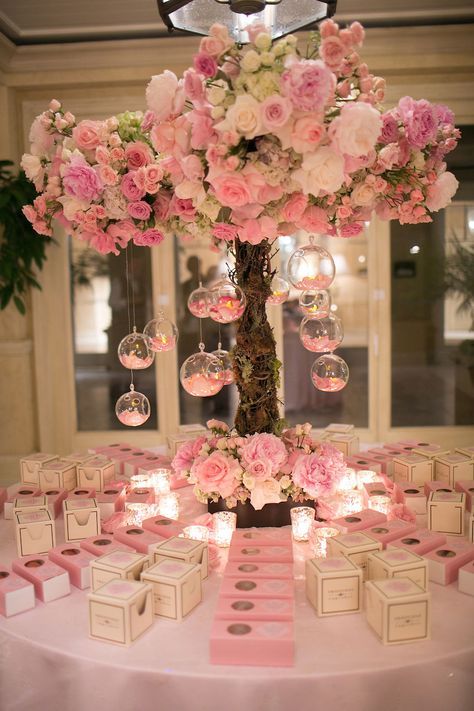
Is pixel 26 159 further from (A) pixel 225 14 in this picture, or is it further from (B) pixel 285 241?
(B) pixel 285 241

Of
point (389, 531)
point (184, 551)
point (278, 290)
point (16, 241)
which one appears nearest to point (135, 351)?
point (278, 290)

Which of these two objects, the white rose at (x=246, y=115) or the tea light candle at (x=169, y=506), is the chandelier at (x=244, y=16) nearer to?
the white rose at (x=246, y=115)

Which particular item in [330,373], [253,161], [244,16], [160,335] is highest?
[244,16]

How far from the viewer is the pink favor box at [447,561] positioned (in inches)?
66.7

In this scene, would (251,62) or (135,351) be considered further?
(135,351)

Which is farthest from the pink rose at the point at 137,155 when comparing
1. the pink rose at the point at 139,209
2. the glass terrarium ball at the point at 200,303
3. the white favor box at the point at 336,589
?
the white favor box at the point at 336,589

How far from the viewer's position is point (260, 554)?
68.1 inches

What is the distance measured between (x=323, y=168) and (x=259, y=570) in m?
0.95

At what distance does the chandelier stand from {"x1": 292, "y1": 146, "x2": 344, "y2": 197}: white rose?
1.50ft

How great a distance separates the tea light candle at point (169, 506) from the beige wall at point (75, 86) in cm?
302

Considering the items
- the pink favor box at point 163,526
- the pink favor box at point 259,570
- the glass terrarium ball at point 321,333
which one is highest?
the glass terrarium ball at point 321,333

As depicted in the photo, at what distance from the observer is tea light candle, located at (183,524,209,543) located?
1935mm

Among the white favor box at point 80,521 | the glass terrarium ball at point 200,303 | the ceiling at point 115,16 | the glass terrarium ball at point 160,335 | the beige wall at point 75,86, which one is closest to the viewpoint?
the white favor box at point 80,521

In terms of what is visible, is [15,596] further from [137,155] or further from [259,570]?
[137,155]
